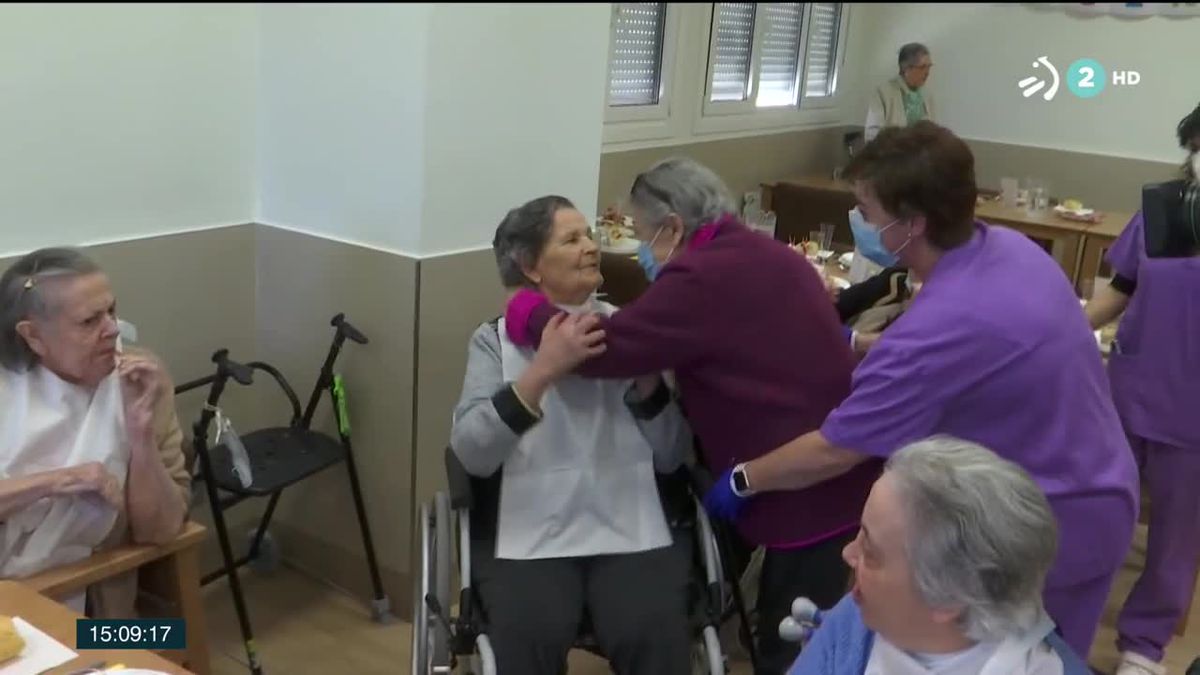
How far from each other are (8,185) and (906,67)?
161 inches

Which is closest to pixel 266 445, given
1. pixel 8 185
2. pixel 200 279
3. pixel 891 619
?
pixel 200 279

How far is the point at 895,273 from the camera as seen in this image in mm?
2428

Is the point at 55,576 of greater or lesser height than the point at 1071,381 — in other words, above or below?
below

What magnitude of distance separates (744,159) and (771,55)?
1.77 ft

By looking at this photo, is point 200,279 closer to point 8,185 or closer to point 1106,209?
point 8,185

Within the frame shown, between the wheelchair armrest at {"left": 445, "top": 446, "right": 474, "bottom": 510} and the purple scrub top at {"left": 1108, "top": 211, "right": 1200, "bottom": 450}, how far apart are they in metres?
1.49

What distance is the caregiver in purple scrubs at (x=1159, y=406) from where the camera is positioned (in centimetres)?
232

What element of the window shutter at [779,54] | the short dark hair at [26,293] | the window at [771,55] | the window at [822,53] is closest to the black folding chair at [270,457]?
the short dark hair at [26,293]

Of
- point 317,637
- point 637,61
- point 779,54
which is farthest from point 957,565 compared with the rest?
point 779,54

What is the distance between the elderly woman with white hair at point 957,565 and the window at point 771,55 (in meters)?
3.58

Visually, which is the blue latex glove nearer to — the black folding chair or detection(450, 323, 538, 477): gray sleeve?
detection(450, 323, 538, 477): gray sleeve

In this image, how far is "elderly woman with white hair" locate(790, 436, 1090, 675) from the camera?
1.21 metres

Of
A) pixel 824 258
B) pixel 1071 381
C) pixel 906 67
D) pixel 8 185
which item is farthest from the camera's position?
pixel 906 67
